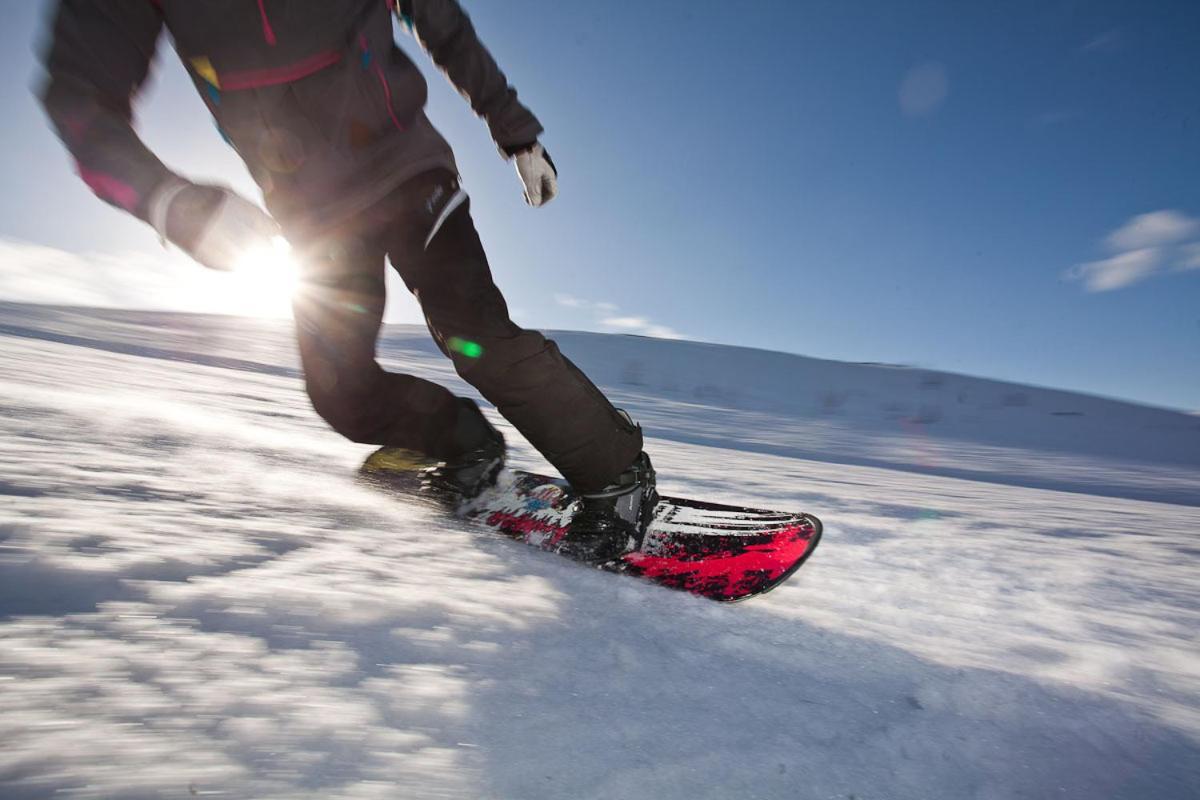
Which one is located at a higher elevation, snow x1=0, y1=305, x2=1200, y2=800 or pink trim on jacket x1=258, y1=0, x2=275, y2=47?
pink trim on jacket x1=258, y1=0, x2=275, y2=47

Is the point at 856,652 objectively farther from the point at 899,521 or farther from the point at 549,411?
the point at 899,521

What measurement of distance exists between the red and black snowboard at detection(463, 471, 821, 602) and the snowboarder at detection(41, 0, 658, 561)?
0.20ft

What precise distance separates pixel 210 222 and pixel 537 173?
0.89m

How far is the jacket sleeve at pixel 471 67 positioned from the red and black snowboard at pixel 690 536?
3.10ft

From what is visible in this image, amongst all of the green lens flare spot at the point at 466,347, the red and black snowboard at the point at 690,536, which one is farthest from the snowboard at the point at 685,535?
the green lens flare spot at the point at 466,347

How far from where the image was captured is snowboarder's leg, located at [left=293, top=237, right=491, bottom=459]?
1.17 m

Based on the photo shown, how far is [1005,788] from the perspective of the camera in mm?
471

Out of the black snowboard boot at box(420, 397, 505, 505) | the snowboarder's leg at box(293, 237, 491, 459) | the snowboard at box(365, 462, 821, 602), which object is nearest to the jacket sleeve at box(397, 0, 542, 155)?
the snowboarder's leg at box(293, 237, 491, 459)

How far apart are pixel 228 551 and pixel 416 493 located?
645 mm

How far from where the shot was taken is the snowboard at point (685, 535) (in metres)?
0.97

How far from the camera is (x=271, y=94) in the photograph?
1050mm

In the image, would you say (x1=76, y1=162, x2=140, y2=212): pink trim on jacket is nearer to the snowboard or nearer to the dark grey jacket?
the dark grey jacket

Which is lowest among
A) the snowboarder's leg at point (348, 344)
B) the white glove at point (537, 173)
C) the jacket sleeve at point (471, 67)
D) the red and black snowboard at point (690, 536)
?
the red and black snowboard at point (690, 536)

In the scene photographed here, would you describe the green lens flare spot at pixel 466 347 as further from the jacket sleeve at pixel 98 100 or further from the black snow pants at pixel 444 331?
the jacket sleeve at pixel 98 100
